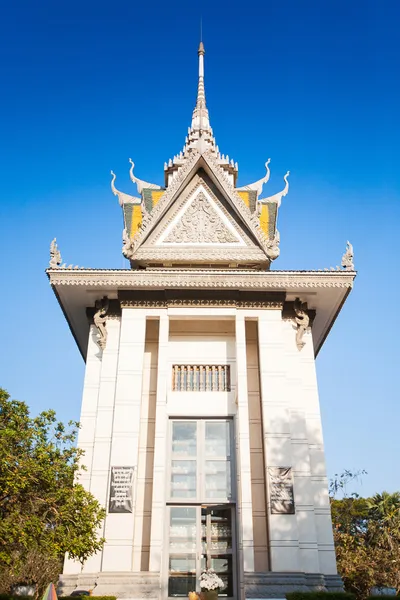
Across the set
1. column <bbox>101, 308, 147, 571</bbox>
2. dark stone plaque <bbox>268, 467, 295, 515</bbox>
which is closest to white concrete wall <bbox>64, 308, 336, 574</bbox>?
column <bbox>101, 308, 147, 571</bbox>

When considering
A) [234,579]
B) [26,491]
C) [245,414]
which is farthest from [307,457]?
[26,491]

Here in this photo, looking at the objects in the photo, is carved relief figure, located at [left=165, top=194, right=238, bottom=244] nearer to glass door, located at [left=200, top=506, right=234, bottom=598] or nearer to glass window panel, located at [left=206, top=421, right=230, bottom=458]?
glass window panel, located at [left=206, top=421, right=230, bottom=458]

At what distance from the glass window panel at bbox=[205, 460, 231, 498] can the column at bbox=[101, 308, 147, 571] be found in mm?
2003

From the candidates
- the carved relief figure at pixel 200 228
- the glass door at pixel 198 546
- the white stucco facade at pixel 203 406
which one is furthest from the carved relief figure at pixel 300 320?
the glass door at pixel 198 546

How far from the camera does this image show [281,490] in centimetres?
1432

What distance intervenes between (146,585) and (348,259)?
993cm

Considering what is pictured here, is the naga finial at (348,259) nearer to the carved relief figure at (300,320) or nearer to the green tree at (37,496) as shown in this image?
the carved relief figure at (300,320)

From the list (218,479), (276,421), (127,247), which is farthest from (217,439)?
(127,247)

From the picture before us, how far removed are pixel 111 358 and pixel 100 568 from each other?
5.26 metres

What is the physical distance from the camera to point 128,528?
545 inches

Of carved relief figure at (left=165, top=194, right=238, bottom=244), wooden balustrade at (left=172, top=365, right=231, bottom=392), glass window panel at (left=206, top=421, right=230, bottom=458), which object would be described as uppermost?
carved relief figure at (left=165, top=194, right=238, bottom=244)

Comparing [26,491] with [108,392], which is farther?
[108,392]

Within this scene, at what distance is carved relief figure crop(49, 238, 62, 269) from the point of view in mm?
16609

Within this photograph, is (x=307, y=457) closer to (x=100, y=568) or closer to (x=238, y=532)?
(x=238, y=532)
